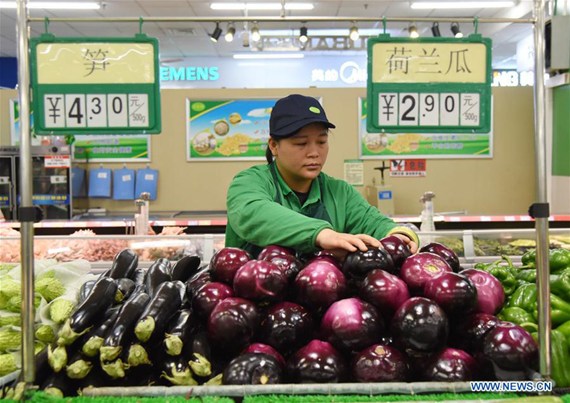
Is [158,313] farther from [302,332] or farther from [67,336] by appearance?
[302,332]

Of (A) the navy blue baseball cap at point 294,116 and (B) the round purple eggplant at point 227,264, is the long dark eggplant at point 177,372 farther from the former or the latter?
(A) the navy blue baseball cap at point 294,116

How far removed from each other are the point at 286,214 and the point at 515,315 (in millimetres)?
767

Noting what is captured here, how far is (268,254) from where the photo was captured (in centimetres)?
172

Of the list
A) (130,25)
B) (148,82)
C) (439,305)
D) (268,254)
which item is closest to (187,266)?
(268,254)

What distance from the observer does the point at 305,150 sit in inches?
81.0

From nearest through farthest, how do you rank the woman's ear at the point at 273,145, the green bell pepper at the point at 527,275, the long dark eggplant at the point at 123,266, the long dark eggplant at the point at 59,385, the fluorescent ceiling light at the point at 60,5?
the long dark eggplant at the point at 59,385, the green bell pepper at the point at 527,275, the long dark eggplant at the point at 123,266, the woman's ear at the point at 273,145, the fluorescent ceiling light at the point at 60,5

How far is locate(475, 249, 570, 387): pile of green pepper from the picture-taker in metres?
1.46

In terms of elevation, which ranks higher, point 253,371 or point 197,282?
point 197,282

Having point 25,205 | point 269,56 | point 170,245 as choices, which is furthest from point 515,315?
point 269,56

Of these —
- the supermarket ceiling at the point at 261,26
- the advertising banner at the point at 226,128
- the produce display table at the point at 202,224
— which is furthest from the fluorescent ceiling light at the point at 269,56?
the produce display table at the point at 202,224

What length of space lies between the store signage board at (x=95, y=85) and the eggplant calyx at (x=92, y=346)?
738 mm

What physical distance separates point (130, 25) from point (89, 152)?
4.20m

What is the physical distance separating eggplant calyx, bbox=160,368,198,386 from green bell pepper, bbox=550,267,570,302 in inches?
49.4

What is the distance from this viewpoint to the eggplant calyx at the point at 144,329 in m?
1.40
